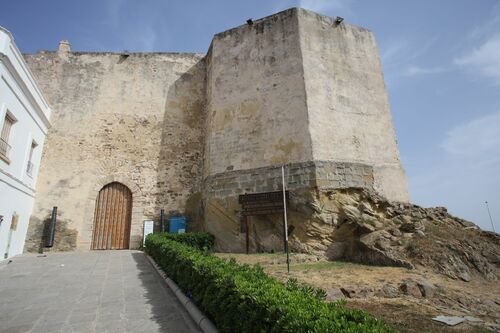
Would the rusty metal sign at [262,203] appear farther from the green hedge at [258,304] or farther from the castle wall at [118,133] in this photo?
the green hedge at [258,304]

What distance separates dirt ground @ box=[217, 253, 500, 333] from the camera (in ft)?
12.7

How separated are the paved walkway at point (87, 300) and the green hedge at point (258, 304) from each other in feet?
1.78

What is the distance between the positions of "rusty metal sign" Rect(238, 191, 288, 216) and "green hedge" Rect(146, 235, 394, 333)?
15.7 ft

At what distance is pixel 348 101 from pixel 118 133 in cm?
1023

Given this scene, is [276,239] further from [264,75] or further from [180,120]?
[180,120]

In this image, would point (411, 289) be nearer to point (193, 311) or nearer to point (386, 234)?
point (386, 234)

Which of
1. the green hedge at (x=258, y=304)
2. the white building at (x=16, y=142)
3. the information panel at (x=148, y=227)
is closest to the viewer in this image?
the green hedge at (x=258, y=304)

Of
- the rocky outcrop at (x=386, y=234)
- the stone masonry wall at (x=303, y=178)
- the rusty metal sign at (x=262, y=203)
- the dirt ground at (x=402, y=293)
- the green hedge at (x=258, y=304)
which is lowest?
the dirt ground at (x=402, y=293)

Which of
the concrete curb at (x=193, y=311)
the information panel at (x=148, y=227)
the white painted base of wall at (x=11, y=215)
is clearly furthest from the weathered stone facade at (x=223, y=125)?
the concrete curb at (x=193, y=311)

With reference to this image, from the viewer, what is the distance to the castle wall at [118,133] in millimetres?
12688

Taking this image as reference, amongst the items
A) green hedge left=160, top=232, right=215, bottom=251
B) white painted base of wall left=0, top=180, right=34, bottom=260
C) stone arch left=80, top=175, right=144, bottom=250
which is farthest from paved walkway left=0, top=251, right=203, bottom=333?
stone arch left=80, top=175, right=144, bottom=250

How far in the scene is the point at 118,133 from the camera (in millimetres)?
13867

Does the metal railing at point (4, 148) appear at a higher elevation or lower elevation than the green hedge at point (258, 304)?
higher

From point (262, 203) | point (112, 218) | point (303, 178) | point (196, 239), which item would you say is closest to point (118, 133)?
point (112, 218)
